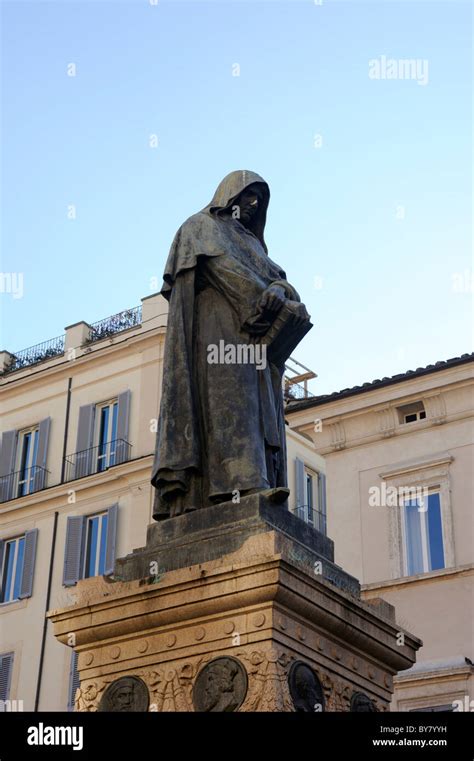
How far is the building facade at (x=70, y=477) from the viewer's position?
32.1 meters

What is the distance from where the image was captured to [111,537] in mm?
32281

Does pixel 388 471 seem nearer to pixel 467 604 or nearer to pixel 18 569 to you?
pixel 467 604

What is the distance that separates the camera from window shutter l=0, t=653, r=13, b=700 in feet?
104

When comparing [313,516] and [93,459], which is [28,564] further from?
[313,516]

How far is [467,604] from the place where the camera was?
78.6 feet

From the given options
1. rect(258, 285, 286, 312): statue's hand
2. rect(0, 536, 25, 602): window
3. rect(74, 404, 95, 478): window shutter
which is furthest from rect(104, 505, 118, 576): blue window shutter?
rect(258, 285, 286, 312): statue's hand

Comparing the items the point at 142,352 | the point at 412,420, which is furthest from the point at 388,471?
the point at 142,352

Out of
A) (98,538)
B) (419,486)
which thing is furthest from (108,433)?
(419,486)

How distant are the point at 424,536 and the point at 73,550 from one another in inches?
440

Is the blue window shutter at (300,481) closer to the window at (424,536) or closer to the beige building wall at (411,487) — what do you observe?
the beige building wall at (411,487)

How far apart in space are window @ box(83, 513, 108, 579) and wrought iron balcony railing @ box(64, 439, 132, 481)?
138 centimetres

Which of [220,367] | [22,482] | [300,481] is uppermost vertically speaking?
[22,482]

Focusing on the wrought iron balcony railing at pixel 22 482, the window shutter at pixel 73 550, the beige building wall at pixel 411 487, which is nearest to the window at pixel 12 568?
the wrought iron balcony railing at pixel 22 482
